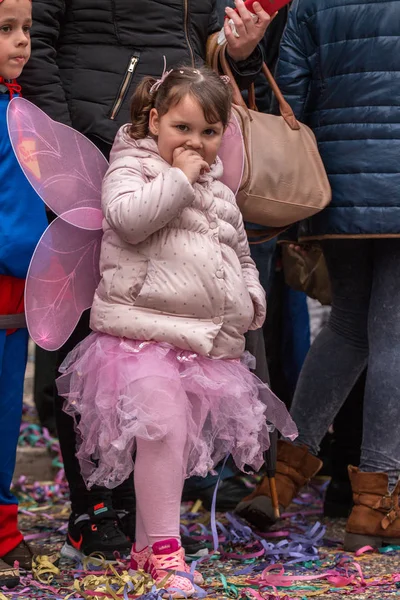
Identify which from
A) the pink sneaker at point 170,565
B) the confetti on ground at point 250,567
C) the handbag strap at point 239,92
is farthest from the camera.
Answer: the handbag strap at point 239,92

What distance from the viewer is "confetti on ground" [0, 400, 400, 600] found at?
11.0 feet

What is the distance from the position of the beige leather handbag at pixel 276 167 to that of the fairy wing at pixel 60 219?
48 cm

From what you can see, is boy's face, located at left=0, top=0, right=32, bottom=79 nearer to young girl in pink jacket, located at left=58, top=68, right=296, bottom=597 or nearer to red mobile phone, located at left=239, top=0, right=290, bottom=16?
young girl in pink jacket, located at left=58, top=68, right=296, bottom=597

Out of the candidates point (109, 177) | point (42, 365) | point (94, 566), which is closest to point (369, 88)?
point (109, 177)

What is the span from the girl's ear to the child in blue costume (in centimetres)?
40

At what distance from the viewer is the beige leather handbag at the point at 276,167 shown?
3.73m

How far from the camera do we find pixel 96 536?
3756 millimetres

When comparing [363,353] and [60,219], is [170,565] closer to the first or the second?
[60,219]


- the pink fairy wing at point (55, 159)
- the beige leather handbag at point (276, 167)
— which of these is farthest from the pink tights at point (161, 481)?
the beige leather handbag at point (276, 167)

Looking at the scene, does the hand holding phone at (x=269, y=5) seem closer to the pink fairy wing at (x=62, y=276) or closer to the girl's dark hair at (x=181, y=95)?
the girl's dark hair at (x=181, y=95)

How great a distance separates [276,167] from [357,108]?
15.5 inches

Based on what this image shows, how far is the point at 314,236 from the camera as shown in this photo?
4102 millimetres

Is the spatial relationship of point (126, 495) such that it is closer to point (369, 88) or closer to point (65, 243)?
point (65, 243)

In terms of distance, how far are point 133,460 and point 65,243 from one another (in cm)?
69
